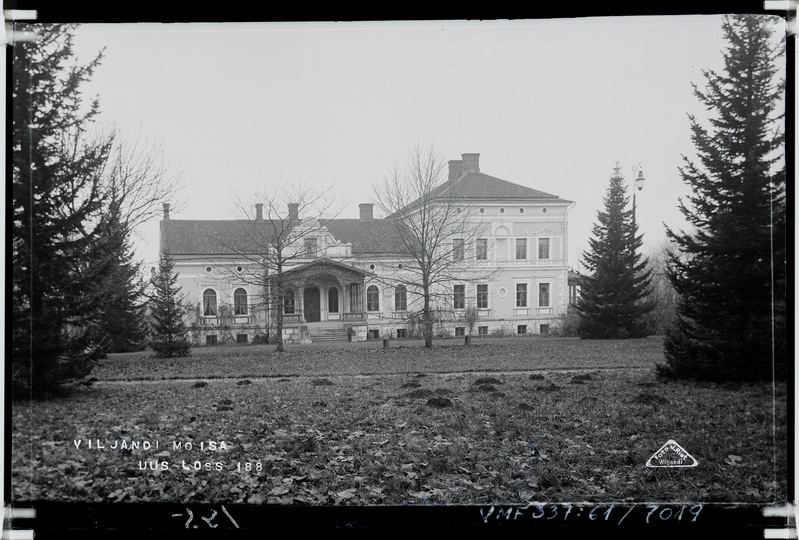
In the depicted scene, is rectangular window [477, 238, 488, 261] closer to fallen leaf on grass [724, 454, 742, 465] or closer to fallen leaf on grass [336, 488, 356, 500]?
fallen leaf on grass [336, 488, 356, 500]

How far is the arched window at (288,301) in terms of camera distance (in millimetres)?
2607

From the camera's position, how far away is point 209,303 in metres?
2.53

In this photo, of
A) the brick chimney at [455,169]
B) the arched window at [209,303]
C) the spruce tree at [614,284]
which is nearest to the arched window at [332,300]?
the arched window at [209,303]

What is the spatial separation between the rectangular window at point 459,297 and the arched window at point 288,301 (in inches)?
42.6

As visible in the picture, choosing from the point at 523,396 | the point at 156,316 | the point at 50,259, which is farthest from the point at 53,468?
the point at 523,396

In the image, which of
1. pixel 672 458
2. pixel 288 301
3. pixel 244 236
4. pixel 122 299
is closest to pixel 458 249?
pixel 288 301

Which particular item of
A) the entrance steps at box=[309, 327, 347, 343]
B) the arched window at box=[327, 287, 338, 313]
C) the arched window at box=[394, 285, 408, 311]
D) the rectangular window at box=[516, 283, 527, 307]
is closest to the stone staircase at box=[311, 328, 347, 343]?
the entrance steps at box=[309, 327, 347, 343]

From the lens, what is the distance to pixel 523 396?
2.60 meters

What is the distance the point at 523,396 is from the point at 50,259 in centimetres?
303

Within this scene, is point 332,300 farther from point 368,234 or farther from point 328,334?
point 368,234

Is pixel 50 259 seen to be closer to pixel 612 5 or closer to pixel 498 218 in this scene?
pixel 498 218

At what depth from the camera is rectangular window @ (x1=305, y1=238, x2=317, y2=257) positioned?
2.54 meters

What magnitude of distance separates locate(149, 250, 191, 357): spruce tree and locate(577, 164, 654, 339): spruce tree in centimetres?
261

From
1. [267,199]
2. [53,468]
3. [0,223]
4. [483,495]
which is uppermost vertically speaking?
[267,199]
